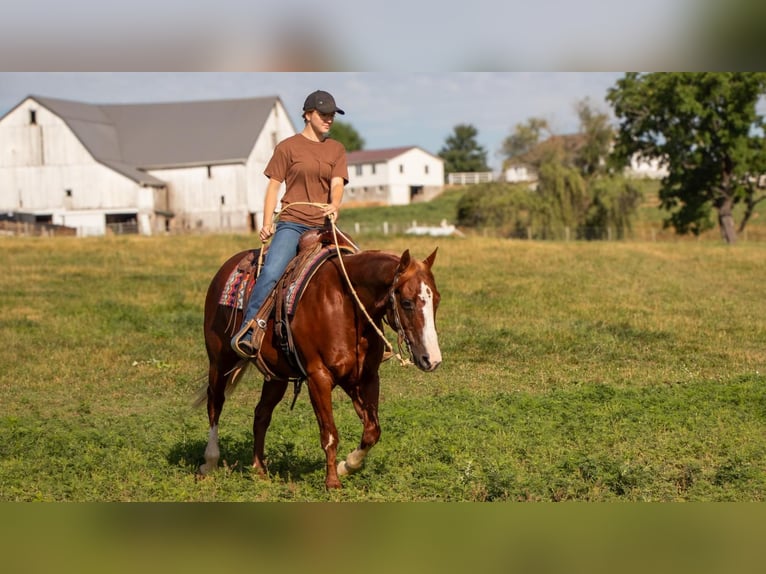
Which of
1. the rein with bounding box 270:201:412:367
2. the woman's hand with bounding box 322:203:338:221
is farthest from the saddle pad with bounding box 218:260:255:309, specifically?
the woman's hand with bounding box 322:203:338:221

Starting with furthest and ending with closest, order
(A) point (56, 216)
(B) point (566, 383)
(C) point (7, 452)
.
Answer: (A) point (56, 216) < (B) point (566, 383) < (C) point (7, 452)

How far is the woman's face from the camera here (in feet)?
26.4

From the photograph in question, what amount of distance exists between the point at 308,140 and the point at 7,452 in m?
4.92

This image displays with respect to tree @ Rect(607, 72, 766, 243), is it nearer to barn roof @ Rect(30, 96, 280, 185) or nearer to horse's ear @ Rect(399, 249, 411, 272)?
barn roof @ Rect(30, 96, 280, 185)

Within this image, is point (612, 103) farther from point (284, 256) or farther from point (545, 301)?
point (284, 256)

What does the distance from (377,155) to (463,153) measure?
138 ft

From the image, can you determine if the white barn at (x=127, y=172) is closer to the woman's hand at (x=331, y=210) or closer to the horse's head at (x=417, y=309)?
the woman's hand at (x=331, y=210)

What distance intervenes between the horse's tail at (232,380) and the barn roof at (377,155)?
8825 cm

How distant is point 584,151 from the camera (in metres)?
86.6

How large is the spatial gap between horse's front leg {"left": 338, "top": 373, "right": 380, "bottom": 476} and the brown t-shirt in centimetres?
162

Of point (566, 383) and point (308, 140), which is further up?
point (308, 140)

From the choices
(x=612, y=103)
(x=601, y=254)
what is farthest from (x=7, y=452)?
(x=612, y=103)

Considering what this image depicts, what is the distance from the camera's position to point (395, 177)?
98.5 meters

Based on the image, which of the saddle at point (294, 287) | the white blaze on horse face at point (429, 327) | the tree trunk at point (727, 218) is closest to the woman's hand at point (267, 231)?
the saddle at point (294, 287)
